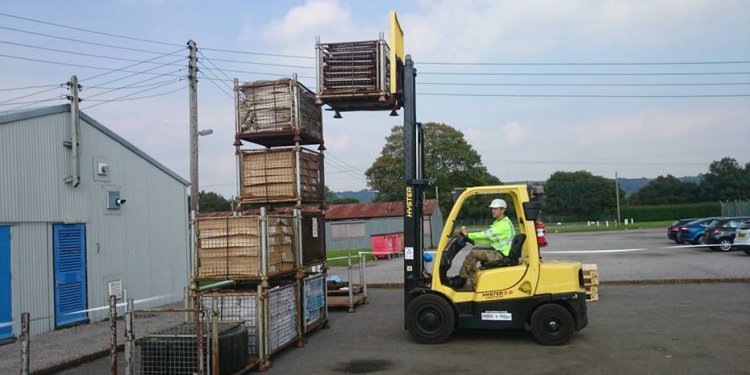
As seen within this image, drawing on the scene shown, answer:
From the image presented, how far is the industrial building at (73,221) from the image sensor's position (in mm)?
11609

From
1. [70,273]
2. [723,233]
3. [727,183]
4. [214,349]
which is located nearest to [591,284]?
[214,349]

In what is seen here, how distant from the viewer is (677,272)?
1944 cm

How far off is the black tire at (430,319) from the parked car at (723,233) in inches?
835

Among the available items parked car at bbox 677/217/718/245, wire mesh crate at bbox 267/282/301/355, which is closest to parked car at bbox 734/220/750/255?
parked car at bbox 677/217/718/245

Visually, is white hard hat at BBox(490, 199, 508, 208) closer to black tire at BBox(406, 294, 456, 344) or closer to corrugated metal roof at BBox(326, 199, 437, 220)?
black tire at BBox(406, 294, 456, 344)

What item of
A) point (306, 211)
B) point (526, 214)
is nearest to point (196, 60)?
point (306, 211)

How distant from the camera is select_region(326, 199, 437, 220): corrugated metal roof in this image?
50.6 m

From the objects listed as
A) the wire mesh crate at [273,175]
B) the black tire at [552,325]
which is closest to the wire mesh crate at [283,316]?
the wire mesh crate at [273,175]

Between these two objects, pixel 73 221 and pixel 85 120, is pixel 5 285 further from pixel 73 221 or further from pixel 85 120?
pixel 85 120

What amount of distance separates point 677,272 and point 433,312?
13.0 metres

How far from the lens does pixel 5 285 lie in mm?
11250

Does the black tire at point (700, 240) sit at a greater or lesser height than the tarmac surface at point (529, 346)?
greater

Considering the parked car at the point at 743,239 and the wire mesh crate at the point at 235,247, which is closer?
the wire mesh crate at the point at 235,247

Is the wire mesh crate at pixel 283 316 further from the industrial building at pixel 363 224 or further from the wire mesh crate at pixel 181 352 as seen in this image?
the industrial building at pixel 363 224
